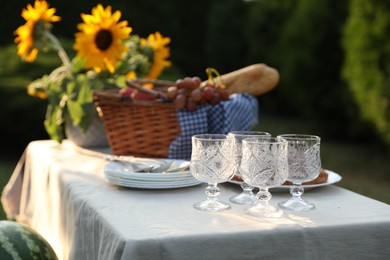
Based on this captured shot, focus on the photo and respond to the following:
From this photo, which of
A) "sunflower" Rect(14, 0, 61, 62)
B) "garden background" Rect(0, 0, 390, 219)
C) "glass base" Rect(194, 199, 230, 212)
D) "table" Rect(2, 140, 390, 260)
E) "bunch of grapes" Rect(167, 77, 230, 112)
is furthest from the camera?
"garden background" Rect(0, 0, 390, 219)

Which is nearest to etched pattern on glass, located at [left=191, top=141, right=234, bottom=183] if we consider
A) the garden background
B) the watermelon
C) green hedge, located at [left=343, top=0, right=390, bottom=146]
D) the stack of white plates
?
the stack of white plates

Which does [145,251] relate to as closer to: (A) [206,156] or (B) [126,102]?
(A) [206,156]

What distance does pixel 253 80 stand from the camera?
2.83m

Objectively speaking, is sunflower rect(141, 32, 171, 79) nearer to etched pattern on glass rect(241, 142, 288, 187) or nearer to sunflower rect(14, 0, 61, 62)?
sunflower rect(14, 0, 61, 62)

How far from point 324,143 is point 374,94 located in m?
2.05

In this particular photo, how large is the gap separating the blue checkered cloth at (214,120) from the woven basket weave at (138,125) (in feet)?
0.11

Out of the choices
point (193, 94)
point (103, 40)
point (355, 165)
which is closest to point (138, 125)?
point (193, 94)

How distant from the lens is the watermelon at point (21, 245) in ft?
6.97

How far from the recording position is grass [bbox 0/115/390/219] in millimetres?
6098

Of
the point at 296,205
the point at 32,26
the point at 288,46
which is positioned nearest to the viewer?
the point at 296,205

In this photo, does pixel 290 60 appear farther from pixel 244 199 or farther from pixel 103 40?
pixel 244 199

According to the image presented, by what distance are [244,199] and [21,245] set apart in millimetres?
807

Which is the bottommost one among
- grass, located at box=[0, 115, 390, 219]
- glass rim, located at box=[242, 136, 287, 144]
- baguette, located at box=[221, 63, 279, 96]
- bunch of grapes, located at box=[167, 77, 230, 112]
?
grass, located at box=[0, 115, 390, 219]

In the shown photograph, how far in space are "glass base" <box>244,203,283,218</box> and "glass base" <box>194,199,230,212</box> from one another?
74 millimetres
